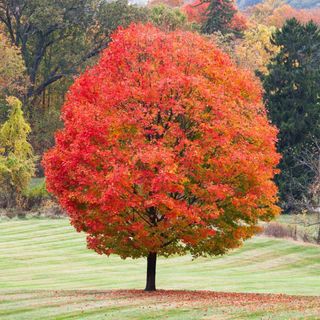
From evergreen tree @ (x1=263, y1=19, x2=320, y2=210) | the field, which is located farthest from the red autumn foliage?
evergreen tree @ (x1=263, y1=19, x2=320, y2=210)

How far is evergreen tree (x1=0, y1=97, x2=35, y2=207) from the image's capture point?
64.4m

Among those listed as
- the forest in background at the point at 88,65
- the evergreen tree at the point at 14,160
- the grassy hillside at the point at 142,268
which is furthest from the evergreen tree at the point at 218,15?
the grassy hillside at the point at 142,268

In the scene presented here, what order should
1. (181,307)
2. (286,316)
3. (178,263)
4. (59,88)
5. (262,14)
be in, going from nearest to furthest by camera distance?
(286,316) < (181,307) < (178,263) < (59,88) < (262,14)

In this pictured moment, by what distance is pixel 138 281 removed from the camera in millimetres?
36000

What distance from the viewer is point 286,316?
749 inches

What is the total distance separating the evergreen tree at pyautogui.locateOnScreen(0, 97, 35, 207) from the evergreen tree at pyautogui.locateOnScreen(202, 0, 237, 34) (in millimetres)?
36854

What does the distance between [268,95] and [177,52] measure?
42.9 meters

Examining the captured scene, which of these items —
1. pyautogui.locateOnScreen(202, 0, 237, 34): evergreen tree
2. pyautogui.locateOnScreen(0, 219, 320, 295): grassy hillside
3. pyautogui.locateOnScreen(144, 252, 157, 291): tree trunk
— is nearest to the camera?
pyautogui.locateOnScreen(144, 252, 157, 291): tree trunk

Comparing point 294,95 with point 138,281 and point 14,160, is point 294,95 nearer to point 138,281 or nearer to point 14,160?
point 14,160

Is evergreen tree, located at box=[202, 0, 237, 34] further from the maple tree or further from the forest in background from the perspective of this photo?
the maple tree

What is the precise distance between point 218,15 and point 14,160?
4188 cm

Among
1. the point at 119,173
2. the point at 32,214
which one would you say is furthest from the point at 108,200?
the point at 32,214

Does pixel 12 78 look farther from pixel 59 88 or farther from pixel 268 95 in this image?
pixel 268 95

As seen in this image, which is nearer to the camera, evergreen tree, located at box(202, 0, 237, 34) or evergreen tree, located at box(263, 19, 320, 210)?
evergreen tree, located at box(263, 19, 320, 210)
